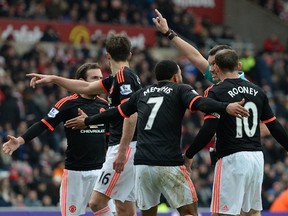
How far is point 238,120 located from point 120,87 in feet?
5.30

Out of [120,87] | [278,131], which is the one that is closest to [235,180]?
[278,131]

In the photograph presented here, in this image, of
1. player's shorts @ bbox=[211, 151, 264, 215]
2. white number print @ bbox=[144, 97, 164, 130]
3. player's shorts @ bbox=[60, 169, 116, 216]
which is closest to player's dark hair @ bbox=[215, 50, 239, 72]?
white number print @ bbox=[144, 97, 164, 130]

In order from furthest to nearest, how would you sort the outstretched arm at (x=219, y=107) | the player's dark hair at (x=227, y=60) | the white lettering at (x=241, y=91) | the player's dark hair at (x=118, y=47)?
1. the player's dark hair at (x=118, y=47)
2. the player's dark hair at (x=227, y=60)
3. the white lettering at (x=241, y=91)
4. the outstretched arm at (x=219, y=107)

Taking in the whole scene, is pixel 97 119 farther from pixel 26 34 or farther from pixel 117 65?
pixel 26 34

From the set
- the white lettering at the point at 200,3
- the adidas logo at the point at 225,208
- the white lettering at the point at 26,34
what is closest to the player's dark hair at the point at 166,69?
the adidas logo at the point at 225,208

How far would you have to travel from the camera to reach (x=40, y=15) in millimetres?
26500

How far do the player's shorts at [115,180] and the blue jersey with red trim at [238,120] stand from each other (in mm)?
1601

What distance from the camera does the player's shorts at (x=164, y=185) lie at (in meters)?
11.0

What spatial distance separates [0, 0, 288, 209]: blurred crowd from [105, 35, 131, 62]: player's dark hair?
763cm

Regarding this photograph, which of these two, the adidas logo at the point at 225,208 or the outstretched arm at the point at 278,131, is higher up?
the outstretched arm at the point at 278,131

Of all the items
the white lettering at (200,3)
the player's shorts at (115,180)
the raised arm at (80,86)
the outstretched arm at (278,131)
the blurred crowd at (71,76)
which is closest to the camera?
the outstretched arm at (278,131)

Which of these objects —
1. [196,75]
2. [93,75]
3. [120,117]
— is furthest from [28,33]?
[120,117]

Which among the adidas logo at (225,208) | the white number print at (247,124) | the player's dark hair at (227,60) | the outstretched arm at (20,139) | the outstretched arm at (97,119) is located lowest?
the adidas logo at (225,208)

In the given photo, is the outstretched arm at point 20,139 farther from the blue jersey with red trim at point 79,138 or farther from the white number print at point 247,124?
the white number print at point 247,124
